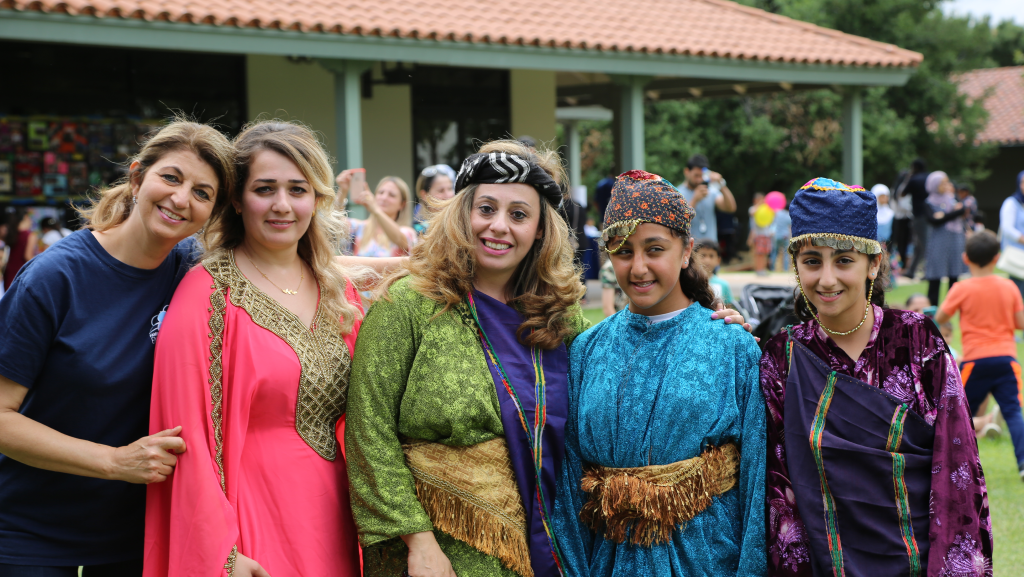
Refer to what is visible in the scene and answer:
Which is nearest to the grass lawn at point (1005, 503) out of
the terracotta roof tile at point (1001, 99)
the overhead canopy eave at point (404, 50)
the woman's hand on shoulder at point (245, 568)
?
the woman's hand on shoulder at point (245, 568)

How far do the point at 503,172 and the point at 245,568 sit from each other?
1312mm

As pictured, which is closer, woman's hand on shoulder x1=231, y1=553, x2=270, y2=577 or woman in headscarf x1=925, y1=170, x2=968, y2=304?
woman's hand on shoulder x1=231, y1=553, x2=270, y2=577

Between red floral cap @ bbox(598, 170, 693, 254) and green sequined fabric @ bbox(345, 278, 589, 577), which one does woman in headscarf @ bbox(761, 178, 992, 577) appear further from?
green sequined fabric @ bbox(345, 278, 589, 577)

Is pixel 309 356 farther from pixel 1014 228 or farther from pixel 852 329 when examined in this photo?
pixel 1014 228

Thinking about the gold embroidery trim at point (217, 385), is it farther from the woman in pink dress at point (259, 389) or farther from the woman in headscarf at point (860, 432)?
the woman in headscarf at point (860, 432)

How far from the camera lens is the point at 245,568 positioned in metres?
2.37

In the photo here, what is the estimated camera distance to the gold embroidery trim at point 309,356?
2.51 m

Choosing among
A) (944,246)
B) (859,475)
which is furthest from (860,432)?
(944,246)

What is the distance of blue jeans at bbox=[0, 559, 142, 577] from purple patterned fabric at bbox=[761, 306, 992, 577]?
183 centimetres

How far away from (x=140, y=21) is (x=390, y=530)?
7.18 m

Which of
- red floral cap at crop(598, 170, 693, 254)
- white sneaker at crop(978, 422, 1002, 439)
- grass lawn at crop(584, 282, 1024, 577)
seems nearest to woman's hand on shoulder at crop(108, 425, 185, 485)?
red floral cap at crop(598, 170, 693, 254)

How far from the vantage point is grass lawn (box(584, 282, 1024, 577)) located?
4387 mm

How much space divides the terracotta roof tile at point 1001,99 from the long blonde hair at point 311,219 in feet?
89.2

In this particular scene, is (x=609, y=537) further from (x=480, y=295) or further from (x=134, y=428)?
(x=134, y=428)
